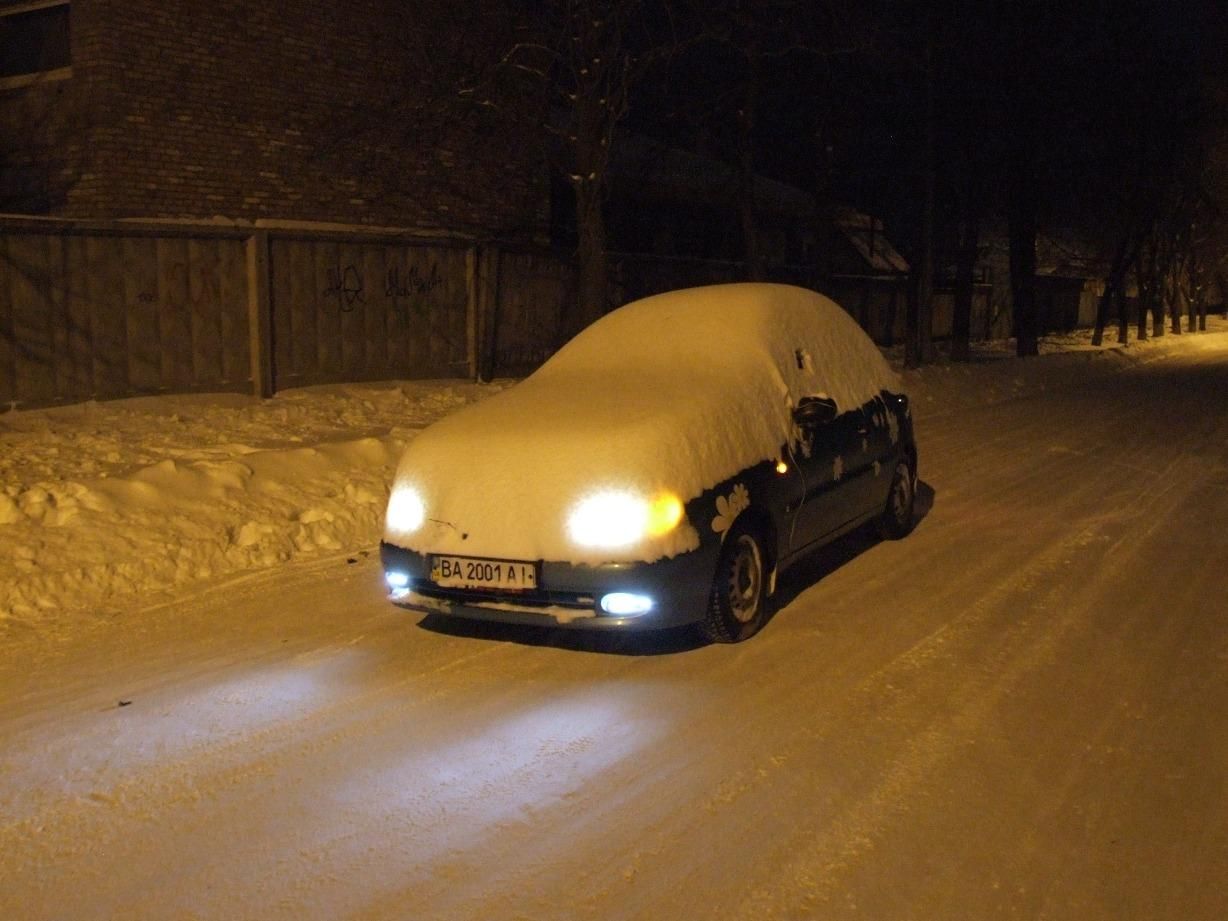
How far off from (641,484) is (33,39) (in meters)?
13.0

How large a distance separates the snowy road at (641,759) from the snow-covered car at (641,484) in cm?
35

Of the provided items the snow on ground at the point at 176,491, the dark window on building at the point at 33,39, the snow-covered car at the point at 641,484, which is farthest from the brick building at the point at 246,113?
the snow-covered car at the point at 641,484

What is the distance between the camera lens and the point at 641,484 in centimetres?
568

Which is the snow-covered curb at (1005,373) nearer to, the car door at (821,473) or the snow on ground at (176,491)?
the snow on ground at (176,491)

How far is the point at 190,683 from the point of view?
18.4 feet

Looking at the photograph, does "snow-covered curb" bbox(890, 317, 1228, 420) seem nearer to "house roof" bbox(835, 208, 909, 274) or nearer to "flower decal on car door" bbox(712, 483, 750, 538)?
"house roof" bbox(835, 208, 909, 274)

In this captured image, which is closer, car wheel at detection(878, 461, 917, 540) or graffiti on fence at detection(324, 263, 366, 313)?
car wheel at detection(878, 461, 917, 540)

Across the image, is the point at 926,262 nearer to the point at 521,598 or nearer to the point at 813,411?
the point at 813,411

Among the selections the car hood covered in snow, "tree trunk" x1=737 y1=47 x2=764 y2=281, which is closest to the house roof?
"tree trunk" x1=737 y1=47 x2=764 y2=281

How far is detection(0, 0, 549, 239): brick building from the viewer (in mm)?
14164

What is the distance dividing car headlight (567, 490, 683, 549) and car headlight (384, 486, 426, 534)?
0.86m

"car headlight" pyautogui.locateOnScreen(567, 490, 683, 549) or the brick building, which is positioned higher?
the brick building

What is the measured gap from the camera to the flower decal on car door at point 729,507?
5.93m

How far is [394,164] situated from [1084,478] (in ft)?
34.3
